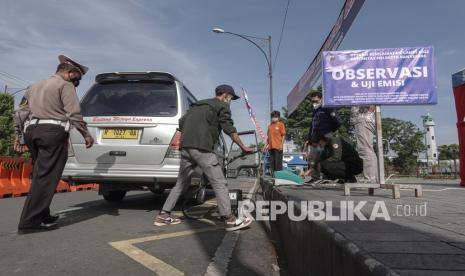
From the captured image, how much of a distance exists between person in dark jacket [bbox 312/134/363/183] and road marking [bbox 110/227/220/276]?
314 cm

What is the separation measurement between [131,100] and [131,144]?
2.40 feet

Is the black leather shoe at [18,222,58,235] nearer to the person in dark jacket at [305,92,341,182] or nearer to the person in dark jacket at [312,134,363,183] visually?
the person in dark jacket at [312,134,363,183]

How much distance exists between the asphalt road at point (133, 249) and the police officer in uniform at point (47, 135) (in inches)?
8.6

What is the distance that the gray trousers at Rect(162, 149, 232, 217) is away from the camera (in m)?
4.82

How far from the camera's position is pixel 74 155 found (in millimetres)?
5840

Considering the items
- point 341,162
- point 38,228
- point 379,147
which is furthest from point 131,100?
point 379,147

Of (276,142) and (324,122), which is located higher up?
(324,122)

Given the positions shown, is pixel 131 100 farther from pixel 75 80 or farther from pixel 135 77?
pixel 75 80

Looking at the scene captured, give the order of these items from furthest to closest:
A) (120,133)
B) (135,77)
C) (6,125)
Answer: (6,125)
(135,77)
(120,133)

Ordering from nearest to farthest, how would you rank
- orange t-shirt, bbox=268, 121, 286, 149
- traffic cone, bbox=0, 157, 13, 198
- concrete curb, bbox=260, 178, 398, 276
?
concrete curb, bbox=260, 178, 398, 276 → traffic cone, bbox=0, 157, 13, 198 → orange t-shirt, bbox=268, 121, 286, 149

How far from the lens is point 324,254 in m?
1.94

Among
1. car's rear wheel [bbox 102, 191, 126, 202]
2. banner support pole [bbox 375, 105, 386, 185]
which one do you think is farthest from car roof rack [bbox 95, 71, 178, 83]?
banner support pole [bbox 375, 105, 386, 185]

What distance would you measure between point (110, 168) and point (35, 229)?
1360 mm

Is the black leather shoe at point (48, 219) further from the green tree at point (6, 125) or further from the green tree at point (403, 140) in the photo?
the green tree at point (403, 140)
